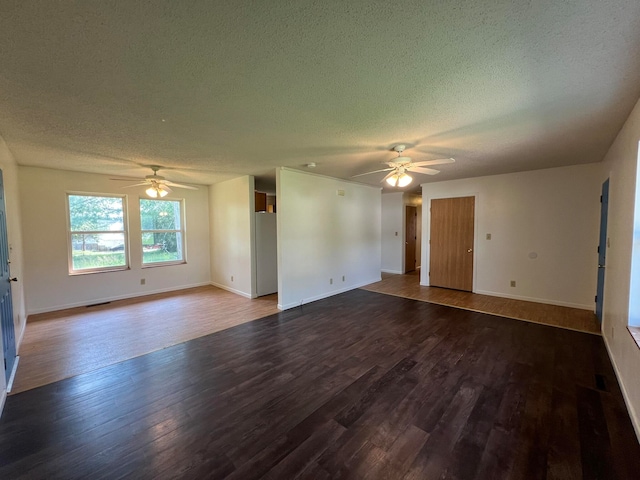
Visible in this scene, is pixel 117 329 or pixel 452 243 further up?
pixel 452 243

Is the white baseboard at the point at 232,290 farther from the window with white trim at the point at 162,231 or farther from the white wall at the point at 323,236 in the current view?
the white wall at the point at 323,236

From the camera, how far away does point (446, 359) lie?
9.35 feet

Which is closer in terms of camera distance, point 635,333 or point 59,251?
point 635,333

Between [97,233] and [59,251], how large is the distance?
2.04 ft

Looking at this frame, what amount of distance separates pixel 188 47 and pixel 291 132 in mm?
1384

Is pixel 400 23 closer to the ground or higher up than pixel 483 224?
higher up

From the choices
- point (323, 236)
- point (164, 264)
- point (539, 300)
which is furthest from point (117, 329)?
point (539, 300)

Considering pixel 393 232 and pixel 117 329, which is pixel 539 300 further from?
pixel 117 329

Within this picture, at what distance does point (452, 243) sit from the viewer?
5.84m

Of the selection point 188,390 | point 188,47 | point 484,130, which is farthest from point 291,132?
point 188,390

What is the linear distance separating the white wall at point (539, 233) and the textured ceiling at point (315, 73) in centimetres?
165

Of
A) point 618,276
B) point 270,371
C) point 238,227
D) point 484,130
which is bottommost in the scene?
point 270,371

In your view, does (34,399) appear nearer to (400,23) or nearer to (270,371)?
(270,371)

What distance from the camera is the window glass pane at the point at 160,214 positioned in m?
5.59
